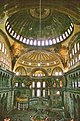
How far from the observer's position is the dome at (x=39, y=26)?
92.7 ft

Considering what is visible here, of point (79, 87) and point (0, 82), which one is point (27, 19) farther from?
point (79, 87)

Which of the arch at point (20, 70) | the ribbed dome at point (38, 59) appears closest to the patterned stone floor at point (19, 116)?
the arch at point (20, 70)

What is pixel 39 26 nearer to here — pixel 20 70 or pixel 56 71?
pixel 20 70

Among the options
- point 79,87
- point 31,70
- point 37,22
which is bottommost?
point 79,87

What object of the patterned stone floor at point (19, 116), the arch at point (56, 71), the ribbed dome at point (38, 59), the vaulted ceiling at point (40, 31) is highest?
the vaulted ceiling at point (40, 31)

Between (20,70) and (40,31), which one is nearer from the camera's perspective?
(40,31)

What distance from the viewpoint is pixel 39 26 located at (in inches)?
1215

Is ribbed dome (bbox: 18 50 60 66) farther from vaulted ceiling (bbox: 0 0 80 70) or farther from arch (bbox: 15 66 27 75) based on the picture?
arch (bbox: 15 66 27 75)

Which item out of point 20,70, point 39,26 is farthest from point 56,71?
point 39,26

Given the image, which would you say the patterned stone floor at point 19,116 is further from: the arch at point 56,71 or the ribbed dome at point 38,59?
the arch at point 56,71

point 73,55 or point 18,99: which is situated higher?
point 73,55

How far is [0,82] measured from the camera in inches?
1000

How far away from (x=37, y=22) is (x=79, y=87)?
537 inches

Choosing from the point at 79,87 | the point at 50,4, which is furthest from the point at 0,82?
the point at 50,4
